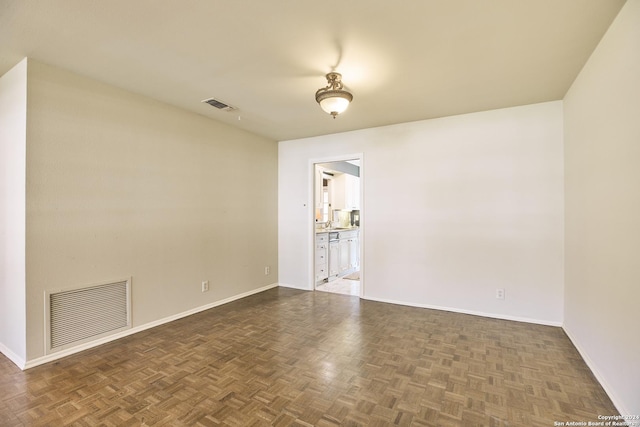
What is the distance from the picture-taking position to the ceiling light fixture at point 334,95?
8.82ft

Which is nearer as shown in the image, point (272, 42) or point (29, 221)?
point (272, 42)

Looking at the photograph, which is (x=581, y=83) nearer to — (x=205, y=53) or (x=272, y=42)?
(x=272, y=42)

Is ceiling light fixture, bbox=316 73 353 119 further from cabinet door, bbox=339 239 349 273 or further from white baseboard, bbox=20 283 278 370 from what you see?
cabinet door, bbox=339 239 349 273

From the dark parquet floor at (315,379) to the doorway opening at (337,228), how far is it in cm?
176

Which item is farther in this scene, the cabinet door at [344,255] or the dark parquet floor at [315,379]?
the cabinet door at [344,255]

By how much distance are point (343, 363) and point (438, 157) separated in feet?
9.44

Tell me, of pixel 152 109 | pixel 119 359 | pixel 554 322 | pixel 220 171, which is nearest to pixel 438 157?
pixel 554 322

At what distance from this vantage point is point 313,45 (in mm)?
2303

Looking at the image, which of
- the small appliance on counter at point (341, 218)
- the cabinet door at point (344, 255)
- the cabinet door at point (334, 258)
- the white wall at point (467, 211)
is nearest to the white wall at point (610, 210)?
the white wall at point (467, 211)

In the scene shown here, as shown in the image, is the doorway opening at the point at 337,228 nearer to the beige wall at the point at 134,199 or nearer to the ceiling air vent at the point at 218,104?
the beige wall at the point at 134,199

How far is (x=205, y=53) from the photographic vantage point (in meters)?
2.43

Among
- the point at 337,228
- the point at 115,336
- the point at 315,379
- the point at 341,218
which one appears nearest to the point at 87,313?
the point at 115,336

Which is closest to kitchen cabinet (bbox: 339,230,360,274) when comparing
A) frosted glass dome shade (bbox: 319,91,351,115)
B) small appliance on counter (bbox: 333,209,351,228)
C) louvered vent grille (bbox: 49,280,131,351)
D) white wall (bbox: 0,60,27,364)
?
small appliance on counter (bbox: 333,209,351,228)

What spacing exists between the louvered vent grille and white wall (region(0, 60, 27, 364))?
0.22 metres
